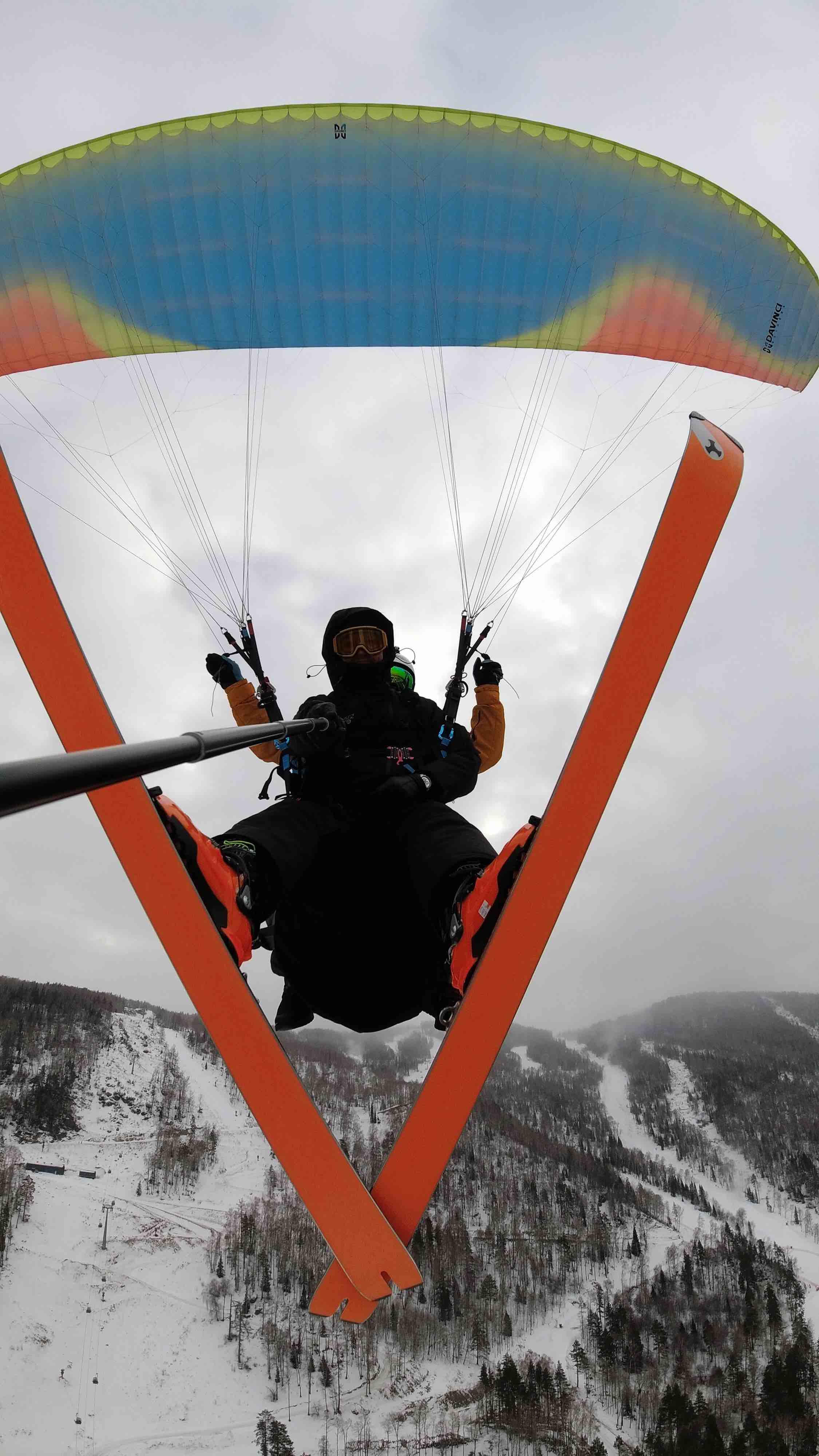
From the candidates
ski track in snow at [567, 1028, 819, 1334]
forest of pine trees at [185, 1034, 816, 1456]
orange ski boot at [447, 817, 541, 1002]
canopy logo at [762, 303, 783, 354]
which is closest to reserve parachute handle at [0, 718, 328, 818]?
orange ski boot at [447, 817, 541, 1002]

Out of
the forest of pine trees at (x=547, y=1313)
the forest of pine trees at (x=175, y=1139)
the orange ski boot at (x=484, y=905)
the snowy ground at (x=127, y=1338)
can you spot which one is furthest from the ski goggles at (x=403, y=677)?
the forest of pine trees at (x=175, y=1139)

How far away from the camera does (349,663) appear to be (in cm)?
438

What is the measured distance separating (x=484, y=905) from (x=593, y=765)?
0.76m

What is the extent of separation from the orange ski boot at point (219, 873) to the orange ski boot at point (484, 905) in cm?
95

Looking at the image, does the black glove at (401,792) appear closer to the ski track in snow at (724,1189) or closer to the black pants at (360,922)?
the black pants at (360,922)

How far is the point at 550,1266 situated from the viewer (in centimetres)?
10762

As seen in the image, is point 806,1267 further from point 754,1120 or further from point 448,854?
point 448,854

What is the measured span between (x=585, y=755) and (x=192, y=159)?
209 inches

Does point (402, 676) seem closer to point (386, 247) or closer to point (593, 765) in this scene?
point (593, 765)

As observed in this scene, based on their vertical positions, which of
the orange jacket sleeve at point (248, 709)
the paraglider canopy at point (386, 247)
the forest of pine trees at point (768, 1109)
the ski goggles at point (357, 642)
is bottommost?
the forest of pine trees at point (768, 1109)

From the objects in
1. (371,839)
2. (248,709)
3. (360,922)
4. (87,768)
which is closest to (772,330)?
(248,709)

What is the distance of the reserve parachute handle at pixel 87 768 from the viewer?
879 millimetres

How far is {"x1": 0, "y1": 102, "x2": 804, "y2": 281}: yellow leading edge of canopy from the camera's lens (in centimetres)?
539

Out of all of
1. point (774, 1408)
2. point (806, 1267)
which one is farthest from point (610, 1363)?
point (806, 1267)
